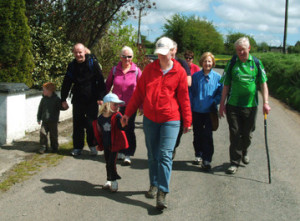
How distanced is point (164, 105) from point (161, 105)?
0.04m

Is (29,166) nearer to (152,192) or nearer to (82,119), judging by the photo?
(82,119)

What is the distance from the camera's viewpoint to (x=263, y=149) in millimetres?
7234

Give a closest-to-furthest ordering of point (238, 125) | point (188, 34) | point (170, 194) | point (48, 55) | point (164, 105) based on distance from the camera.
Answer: point (164, 105)
point (170, 194)
point (238, 125)
point (48, 55)
point (188, 34)

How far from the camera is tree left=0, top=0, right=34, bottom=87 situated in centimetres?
734

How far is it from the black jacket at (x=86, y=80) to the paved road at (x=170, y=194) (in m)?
1.09

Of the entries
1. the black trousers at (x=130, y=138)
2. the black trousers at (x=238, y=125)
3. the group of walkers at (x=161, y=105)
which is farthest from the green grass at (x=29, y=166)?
the black trousers at (x=238, y=125)

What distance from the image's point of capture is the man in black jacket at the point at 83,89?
632cm

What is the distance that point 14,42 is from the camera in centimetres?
754

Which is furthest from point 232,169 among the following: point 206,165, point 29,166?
point 29,166

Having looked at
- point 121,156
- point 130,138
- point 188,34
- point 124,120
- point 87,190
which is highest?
point 188,34

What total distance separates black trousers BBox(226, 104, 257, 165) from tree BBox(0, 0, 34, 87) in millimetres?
4550

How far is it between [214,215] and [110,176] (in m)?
1.48

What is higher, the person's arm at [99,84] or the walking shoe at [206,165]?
the person's arm at [99,84]

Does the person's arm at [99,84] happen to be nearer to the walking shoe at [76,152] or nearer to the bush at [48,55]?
the walking shoe at [76,152]
